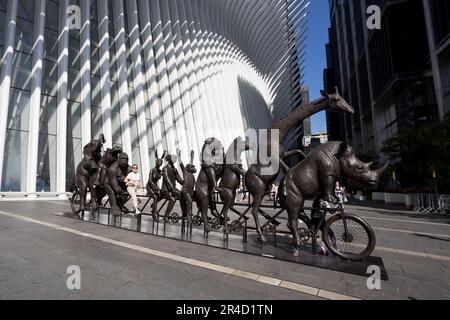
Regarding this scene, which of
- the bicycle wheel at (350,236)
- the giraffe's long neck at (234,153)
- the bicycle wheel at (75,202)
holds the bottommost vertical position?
the bicycle wheel at (350,236)

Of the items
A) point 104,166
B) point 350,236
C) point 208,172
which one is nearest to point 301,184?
point 350,236

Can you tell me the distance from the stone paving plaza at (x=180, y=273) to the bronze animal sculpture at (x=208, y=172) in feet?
4.02

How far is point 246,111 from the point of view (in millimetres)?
48875

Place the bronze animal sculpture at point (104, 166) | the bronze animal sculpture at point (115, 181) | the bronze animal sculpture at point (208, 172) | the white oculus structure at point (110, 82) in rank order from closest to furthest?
the bronze animal sculpture at point (208, 172)
the bronze animal sculpture at point (115, 181)
the bronze animal sculpture at point (104, 166)
the white oculus structure at point (110, 82)

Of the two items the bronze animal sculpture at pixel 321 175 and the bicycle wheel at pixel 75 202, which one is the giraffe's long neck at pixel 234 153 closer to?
the bronze animal sculpture at pixel 321 175

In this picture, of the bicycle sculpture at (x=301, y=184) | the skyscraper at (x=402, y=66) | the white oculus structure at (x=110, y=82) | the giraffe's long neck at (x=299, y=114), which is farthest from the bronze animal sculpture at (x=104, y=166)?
the skyscraper at (x=402, y=66)

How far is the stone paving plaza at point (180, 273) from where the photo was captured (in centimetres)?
317

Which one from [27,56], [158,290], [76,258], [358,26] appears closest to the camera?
[158,290]

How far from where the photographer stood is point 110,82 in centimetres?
2475

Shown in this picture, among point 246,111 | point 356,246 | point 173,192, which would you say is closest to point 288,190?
point 356,246

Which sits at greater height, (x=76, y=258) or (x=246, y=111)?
(x=246, y=111)

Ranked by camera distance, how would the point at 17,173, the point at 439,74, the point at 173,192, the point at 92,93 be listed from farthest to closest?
Answer: the point at 439,74 → the point at 92,93 → the point at 17,173 → the point at 173,192

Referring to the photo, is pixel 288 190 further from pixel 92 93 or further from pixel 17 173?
pixel 92 93

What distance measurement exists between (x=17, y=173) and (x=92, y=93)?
9285 millimetres
